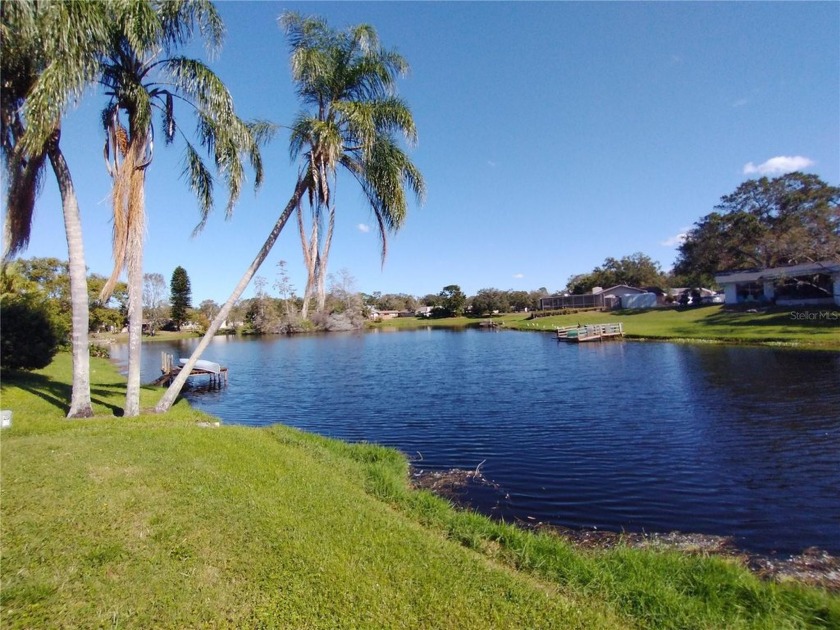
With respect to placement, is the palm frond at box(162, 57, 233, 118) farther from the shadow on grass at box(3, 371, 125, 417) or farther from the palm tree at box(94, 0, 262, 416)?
the shadow on grass at box(3, 371, 125, 417)

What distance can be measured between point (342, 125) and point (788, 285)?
180ft

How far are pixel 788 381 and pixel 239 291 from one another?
22.4 meters

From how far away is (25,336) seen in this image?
50.6ft

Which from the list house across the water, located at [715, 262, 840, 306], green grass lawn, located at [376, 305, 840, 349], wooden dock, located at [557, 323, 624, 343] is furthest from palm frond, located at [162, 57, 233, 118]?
house across the water, located at [715, 262, 840, 306]

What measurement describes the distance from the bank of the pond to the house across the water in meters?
47.3

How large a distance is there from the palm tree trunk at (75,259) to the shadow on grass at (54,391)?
197 cm

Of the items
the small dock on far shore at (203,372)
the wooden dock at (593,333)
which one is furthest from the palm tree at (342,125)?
the wooden dock at (593,333)

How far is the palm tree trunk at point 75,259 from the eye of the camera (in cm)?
1107

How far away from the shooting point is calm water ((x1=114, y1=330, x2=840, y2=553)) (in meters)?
8.66

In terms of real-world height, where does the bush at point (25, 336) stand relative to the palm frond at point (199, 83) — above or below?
below

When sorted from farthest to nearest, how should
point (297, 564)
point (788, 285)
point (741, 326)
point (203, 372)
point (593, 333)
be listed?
1. point (788, 285)
2. point (593, 333)
3. point (741, 326)
4. point (203, 372)
5. point (297, 564)

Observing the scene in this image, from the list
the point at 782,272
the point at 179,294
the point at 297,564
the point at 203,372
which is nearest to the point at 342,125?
the point at 297,564

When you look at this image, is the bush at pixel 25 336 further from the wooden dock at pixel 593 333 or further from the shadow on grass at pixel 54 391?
the wooden dock at pixel 593 333

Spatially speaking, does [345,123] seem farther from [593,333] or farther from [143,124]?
[593,333]
